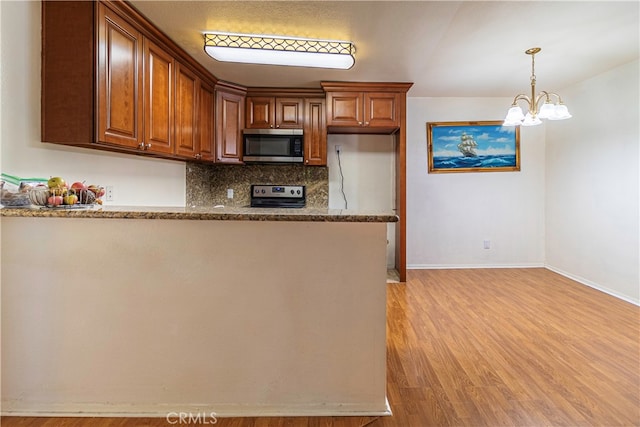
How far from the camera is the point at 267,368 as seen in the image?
148cm

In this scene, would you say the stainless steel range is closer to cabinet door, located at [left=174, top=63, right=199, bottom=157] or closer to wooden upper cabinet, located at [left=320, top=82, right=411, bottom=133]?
wooden upper cabinet, located at [left=320, top=82, right=411, bottom=133]

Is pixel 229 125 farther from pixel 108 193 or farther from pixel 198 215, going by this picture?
pixel 198 215

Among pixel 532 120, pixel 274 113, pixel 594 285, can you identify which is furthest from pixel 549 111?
pixel 274 113

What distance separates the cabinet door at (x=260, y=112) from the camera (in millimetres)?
3512

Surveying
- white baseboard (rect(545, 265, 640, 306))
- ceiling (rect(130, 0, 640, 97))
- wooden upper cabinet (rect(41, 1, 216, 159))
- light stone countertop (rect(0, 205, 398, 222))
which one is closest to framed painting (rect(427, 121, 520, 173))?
ceiling (rect(130, 0, 640, 97))

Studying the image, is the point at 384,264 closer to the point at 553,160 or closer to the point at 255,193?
the point at 255,193

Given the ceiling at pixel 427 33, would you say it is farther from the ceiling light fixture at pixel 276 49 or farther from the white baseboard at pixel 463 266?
the white baseboard at pixel 463 266

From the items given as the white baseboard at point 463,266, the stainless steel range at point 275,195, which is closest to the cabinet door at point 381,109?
the stainless steel range at point 275,195

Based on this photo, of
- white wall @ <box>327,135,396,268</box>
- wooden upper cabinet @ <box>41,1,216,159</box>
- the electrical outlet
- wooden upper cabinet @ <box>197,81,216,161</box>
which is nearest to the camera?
wooden upper cabinet @ <box>41,1,216,159</box>

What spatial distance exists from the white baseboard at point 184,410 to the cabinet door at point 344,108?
2743 millimetres

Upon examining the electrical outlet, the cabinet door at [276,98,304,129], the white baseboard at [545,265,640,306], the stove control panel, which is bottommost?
the white baseboard at [545,265,640,306]

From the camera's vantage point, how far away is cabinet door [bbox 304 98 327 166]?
352cm

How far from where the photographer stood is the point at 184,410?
146 centimetres

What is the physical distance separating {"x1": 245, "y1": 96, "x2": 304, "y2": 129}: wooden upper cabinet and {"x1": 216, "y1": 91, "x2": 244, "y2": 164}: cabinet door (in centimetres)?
11
